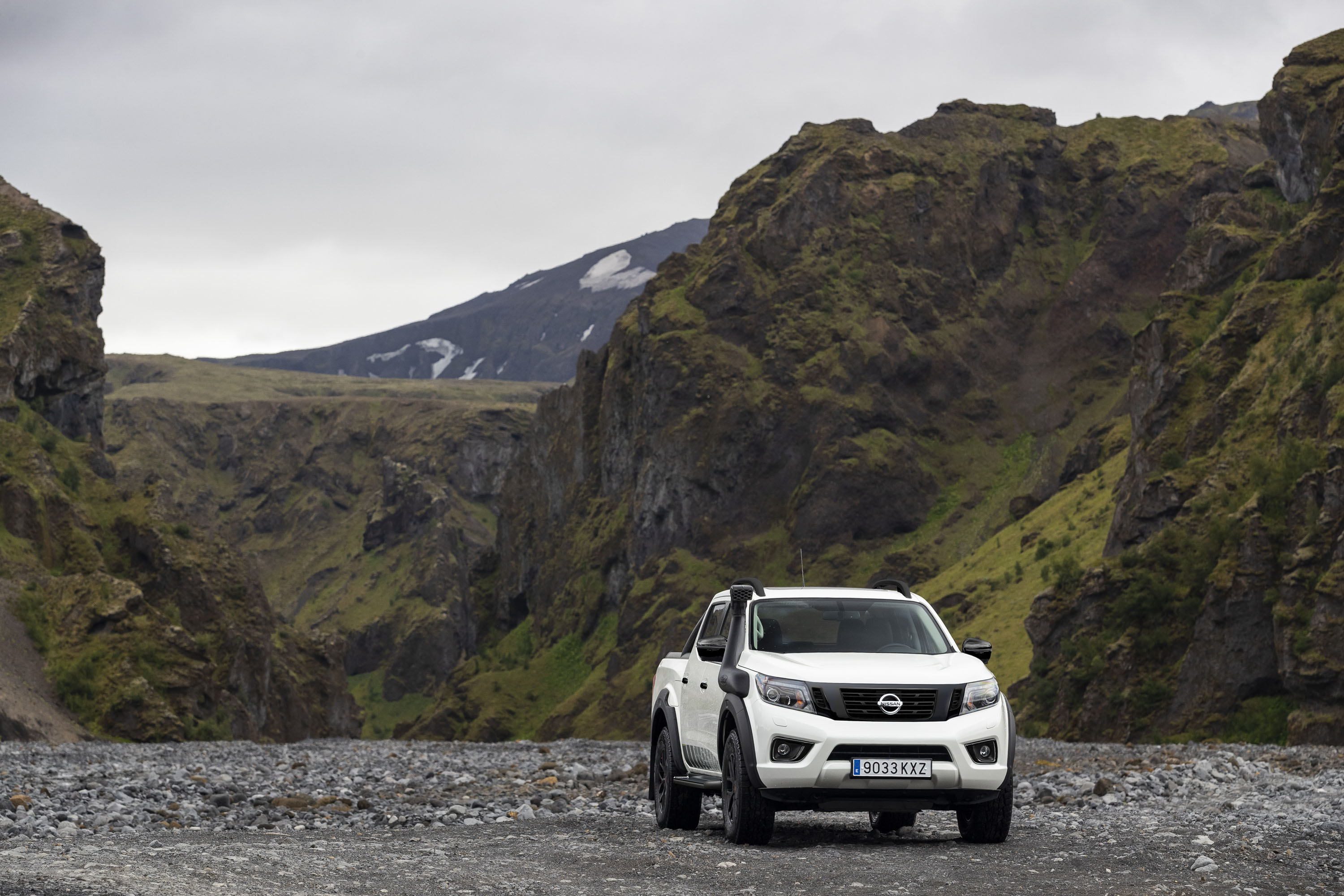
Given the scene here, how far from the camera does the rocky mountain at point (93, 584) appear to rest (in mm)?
64750

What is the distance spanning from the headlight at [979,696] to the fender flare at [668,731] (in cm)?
343

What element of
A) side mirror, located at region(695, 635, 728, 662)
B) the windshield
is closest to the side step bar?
side mirror, located at region(695, 635, 728, 662)

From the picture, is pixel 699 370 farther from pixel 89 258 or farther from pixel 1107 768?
pixel 1107 768

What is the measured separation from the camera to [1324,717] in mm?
44844

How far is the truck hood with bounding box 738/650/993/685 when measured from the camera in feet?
42.9

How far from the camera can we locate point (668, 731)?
1581 centimetres

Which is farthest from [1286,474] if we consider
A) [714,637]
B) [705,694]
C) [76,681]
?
[76,681]

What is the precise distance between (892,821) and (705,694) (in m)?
2.62

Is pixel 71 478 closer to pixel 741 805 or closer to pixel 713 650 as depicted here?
pixel 713 650

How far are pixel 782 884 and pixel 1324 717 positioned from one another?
3924cm

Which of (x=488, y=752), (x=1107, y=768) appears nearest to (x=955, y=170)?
(x=488, y=752)

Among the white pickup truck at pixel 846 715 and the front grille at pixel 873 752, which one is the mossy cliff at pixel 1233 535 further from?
the front grille at pixel 873 752

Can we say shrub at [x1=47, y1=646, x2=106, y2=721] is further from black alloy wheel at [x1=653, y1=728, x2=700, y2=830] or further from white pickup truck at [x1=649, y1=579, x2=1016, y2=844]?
white pickup truck at [x1=649, y1=579, x2=1016, y2=844]

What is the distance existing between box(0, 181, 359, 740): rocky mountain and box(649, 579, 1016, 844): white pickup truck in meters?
46.1
